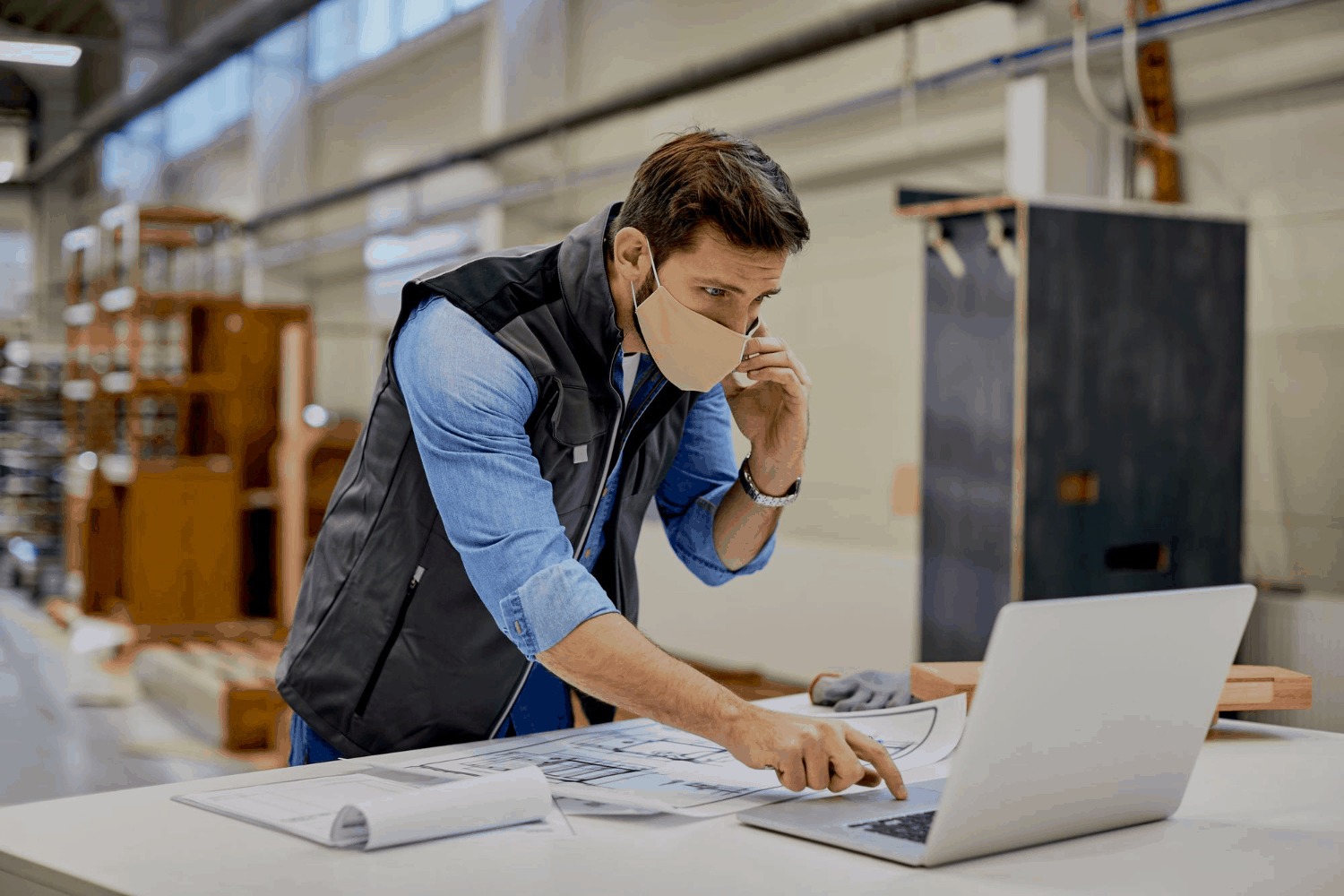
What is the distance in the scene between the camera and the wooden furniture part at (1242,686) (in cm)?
167

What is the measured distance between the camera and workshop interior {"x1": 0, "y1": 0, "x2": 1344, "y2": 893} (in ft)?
12.1

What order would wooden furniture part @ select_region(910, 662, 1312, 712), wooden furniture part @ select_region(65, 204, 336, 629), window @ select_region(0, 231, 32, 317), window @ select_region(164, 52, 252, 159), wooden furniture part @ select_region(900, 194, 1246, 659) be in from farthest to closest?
window @ select_region(164, 52, 252, 159)
window @ select_region(0, 231, 32, 317)
wooden furniture part @ select_region(65, 204, 336, 629)
wooden furniture part @ select_region(900, 194, 1246, 659)
wooden furniture part @ select_region(910, 662, 1312, 712)

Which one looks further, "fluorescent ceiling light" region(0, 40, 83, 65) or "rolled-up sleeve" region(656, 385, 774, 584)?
"fluorescent ceiling light" region(0, 40, 83, 65)

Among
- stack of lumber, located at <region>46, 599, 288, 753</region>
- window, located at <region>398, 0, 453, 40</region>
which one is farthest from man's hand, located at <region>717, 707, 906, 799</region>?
window, located at <region>398, 0, 453, 40</region>

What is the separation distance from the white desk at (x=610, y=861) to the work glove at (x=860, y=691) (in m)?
0.50

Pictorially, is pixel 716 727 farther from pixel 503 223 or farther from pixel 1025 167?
pixel 503 223

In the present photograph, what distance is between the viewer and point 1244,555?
13.7 feet

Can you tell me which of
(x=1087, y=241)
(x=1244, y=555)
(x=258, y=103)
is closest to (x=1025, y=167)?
(x=1087, y=241)

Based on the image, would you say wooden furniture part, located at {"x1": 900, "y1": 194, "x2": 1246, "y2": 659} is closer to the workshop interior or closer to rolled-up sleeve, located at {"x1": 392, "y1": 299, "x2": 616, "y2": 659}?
the workshop interior

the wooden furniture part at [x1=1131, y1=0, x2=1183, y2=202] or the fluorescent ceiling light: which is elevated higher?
the fluorescent ceiling light

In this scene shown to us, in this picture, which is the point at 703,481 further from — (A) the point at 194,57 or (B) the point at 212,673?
(A) the point at 194,57

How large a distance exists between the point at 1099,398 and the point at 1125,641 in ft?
8.86

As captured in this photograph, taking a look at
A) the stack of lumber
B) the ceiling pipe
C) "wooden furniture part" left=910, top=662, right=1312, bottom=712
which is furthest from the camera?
the stack of lumber

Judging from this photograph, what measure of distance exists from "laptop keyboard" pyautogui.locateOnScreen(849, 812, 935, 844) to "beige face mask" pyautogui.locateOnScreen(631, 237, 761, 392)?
0.60m
